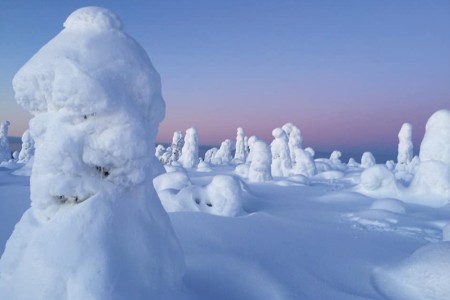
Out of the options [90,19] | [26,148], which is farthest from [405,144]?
[26,148]

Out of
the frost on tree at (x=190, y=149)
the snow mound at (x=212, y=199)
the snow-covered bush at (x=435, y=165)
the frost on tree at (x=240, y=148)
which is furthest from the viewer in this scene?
the frost on tree at (x=240, y=148)

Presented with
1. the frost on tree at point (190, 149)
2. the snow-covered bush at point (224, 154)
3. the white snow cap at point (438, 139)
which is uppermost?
the white snow cap at point (438, 139)

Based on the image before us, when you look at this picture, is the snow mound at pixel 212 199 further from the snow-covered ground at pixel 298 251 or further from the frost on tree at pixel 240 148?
the frost on tree at pixel 240 148

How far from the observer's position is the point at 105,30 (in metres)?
3.28

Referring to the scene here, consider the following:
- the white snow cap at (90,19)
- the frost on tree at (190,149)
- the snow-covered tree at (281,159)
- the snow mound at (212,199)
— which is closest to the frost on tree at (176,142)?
the frost on tree at (190,149)

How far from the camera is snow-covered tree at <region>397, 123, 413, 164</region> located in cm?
3262

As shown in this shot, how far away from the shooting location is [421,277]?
14.9 feet

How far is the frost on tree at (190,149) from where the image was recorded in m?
31.7

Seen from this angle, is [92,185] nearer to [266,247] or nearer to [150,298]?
[150,298]

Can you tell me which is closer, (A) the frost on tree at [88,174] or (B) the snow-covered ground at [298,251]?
(A) the frost on tree at [88,174]

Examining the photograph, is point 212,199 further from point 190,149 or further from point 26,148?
point 26,148

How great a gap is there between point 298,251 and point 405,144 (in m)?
32.1

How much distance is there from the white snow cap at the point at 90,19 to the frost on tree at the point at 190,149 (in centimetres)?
2823

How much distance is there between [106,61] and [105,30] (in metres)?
0.44
